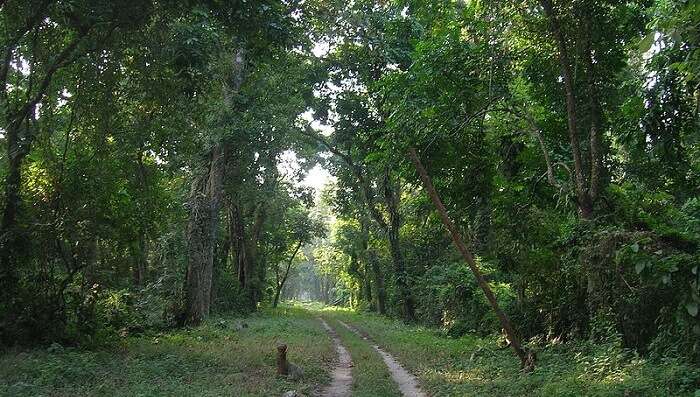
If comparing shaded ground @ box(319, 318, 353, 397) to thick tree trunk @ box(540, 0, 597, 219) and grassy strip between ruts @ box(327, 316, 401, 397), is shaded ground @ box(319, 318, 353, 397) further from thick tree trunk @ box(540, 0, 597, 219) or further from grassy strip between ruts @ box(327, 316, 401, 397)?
thick tree trunk @ box(540, 0, 597, 219)

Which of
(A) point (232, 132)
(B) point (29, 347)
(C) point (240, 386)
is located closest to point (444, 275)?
(A) point (232, 132)

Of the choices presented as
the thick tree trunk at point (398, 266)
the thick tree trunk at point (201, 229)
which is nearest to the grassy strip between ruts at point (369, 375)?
the thick tree trunk at point (201, 229)

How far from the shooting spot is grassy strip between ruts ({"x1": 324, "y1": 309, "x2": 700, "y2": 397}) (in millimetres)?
7543

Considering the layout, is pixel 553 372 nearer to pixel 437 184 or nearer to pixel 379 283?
pixel 437 184

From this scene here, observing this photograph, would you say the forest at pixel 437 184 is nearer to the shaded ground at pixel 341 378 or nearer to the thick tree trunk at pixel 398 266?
the shaded ground at pixel 341 378

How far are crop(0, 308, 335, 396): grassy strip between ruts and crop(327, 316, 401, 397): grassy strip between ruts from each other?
805 millimetres

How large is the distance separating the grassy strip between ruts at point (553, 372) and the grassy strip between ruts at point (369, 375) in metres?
0.75

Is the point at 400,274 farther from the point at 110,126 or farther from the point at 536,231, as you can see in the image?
the point at 110,126

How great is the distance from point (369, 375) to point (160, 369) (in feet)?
14.9

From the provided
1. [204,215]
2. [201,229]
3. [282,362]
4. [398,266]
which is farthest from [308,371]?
[398,266]

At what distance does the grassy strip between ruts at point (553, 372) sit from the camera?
7543mm

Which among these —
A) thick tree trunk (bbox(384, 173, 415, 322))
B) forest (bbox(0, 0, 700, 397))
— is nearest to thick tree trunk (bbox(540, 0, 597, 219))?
forest (bbox(0, 0, 700, 397))

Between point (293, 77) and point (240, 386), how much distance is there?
14.7m

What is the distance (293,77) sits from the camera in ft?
70.5
